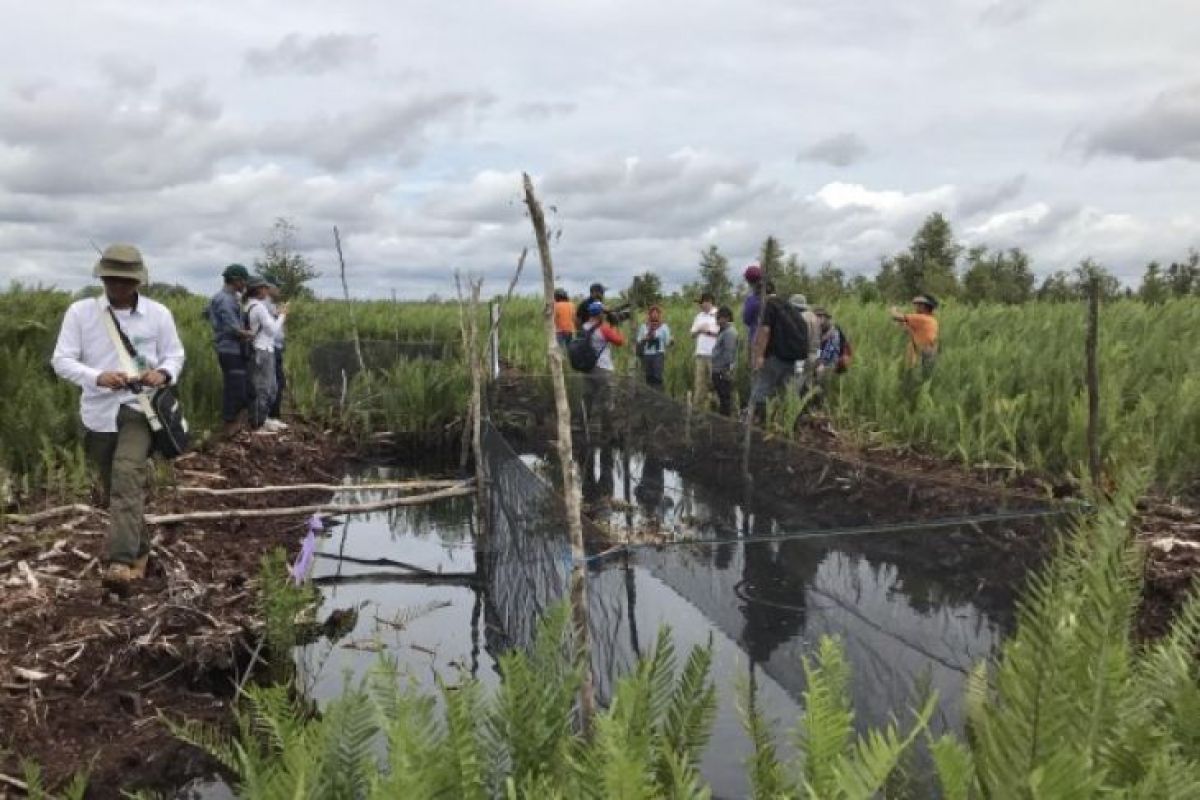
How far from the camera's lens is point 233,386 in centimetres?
815

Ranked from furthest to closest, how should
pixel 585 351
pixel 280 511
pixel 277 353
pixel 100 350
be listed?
pixel 585 351, pixel 277 353, pixel 280 511, pixel 100 350

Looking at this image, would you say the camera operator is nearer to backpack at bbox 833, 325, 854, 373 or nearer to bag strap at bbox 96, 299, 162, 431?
backpack at bbox 833, 325, 854, 373

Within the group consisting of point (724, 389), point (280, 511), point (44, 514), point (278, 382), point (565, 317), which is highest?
point (565, 317)

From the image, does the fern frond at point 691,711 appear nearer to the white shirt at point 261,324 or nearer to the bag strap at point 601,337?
the white shirt at point 261,324

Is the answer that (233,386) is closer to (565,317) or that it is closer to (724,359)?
(565,317)

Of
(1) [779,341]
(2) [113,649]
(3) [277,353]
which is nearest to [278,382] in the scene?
(3) [277,353]

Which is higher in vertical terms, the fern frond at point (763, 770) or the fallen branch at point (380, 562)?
the fern frond at point (763, 770)

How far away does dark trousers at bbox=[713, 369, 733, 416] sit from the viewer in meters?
9.83

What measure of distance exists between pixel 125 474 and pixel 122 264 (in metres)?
0.95

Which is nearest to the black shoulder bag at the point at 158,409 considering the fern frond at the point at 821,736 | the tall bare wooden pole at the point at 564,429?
the tall bare wooden pole at the point at 564,429

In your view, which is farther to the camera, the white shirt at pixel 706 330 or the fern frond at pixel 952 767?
the white shirt at pixel 706 330

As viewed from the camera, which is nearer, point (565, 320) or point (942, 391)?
point (942, 391)

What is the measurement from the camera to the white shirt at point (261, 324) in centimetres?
809

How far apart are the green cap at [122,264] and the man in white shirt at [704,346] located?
6.27 metres
